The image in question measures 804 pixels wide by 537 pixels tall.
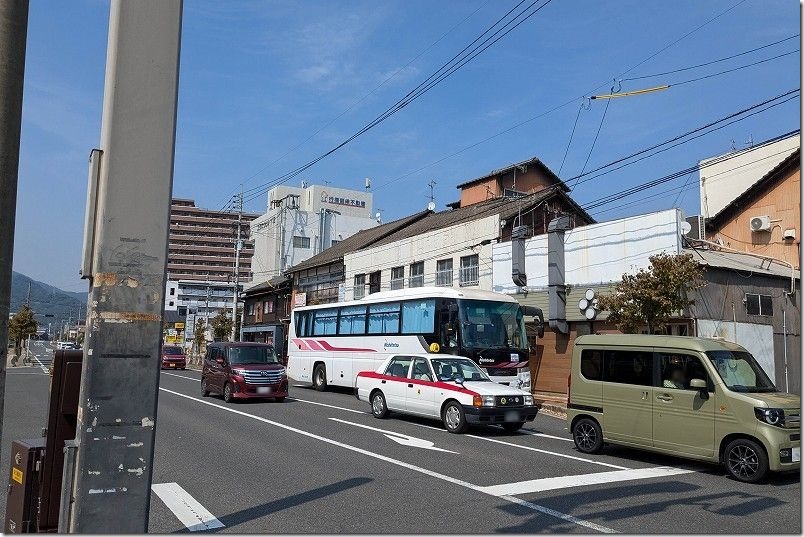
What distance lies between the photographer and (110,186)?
4.77 meters

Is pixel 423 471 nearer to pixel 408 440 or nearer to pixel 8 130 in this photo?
pixel 408 440

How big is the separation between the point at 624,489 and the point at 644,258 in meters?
15.4

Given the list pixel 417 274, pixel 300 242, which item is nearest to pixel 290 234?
pixel 300 242

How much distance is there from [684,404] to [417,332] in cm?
1174

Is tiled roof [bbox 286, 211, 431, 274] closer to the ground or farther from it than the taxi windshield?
farther from it

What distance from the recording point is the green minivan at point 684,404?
31.4 feet

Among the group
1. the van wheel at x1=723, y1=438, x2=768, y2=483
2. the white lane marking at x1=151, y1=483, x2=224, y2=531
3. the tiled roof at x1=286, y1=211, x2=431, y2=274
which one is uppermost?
the tiled roof at x1=286, y1=211, x2=431, y2=274

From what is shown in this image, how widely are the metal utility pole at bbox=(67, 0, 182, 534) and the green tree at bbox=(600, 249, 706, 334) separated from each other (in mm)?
16817

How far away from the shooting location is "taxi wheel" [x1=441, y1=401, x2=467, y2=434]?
14.2 meters

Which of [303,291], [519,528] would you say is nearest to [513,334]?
[519,528]

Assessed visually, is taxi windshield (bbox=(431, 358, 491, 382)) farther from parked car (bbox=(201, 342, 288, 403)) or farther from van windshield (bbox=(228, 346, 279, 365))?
van windshield (bbox=(228, 346, 279, 365))

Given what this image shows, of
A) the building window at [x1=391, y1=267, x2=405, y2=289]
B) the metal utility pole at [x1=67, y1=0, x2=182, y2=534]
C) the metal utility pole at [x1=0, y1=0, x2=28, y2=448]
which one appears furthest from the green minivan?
the building window at [x1=391, y1=267, x2=405, y2=289]

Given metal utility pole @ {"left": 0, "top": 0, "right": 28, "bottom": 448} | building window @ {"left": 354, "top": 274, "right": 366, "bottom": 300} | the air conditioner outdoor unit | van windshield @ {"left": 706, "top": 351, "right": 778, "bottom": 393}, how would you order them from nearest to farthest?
metal utility pole @ {"left": 0, "top": 0, "right": 28, "bottom": 448} < van windshield @ {"left": 706, "top": 351, "right": 778, "bottom": 393} < the air conditioner outdoor unit < building window @ {"left": 354, "top": 274, "right": 366, "bottom": 300}

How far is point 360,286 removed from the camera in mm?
43812
